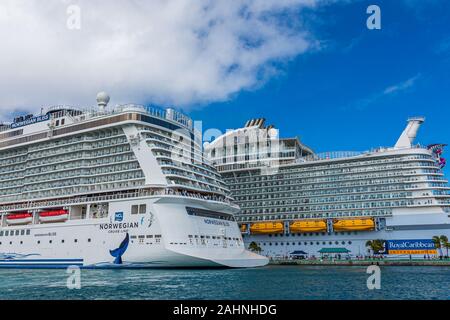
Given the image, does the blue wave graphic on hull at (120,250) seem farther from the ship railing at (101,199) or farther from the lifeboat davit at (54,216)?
the lifeboat davit at (54,216)

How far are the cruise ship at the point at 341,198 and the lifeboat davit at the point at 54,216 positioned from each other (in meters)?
38.7

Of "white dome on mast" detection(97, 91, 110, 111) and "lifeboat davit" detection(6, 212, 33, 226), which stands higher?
"white dome on mast" detection(97, 91, 110, 111)

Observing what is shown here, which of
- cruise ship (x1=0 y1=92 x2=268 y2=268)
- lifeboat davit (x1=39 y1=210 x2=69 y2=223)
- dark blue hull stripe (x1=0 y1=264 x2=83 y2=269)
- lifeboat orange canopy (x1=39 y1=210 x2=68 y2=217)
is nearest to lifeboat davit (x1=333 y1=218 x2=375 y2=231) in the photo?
cruise ship (x1=0 y1=92 x2=268 y2=268)

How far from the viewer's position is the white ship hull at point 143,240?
38.9 m

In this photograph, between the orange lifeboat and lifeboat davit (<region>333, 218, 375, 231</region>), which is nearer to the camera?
lifeboat davit (<region>333, 218, 375, 231</region>)

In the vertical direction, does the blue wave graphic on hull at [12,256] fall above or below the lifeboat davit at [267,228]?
below

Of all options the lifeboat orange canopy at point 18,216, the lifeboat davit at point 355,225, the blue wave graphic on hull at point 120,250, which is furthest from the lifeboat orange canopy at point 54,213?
the lifeboat davit at point 355,225

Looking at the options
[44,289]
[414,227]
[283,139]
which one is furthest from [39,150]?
[414,227]

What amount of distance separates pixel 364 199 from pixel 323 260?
565 inches

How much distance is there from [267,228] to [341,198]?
14.1 m

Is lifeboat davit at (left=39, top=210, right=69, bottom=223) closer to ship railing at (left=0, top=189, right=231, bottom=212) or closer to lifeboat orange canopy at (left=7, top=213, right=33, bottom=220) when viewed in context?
ship railing at (left=0, top=189, right=231, bottom=212)

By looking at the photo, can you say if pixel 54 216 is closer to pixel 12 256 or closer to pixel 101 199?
pixel 101 199

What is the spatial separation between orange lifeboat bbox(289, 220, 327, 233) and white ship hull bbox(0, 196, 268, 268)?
1049 inches

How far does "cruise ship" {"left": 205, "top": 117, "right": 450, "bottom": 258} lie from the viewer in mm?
65481
